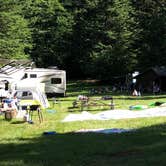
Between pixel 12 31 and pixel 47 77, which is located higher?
pixel 12 31

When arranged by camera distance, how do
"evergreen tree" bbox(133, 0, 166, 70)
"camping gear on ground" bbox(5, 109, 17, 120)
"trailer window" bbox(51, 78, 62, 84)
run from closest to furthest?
"camping gear on ground" bbox(5, 109, 17, 120), "trailer window" bbox(51, 78, 62, 84), "evergreen tree" bbox(133, 0, 166, 70)

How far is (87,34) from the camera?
65812mm

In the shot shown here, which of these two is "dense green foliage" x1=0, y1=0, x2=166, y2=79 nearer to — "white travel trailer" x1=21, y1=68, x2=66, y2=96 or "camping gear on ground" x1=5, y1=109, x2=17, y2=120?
"white travel trailer" x1=21, y1=68, x2=66, y2=96

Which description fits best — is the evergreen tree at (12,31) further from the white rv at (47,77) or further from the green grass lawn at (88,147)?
the green grass lawn at (88,147)

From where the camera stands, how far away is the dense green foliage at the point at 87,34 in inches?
2270

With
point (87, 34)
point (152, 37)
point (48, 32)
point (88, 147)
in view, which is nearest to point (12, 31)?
point (48, 32)

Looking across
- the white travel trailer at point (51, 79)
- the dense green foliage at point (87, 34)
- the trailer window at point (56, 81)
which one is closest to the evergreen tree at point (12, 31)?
the dense green foliage at point (87, 34)

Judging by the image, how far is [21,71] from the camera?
148 ft

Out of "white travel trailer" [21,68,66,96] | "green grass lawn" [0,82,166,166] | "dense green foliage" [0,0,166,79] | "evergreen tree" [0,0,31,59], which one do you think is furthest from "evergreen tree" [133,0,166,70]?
"green grass lawn" [0,82,166,166]

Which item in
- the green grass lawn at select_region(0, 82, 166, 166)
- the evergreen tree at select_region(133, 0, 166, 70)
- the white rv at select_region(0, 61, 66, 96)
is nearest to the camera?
the green grass lawn at select_region(0, 82, 166, 166)

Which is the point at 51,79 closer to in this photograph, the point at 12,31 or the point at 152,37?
the point at 12,31

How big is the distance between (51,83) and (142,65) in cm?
1565

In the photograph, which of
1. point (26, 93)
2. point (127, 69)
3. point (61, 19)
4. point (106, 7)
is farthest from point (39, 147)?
point (61, 19)

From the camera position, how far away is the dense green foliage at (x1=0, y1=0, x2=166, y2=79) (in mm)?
57656
